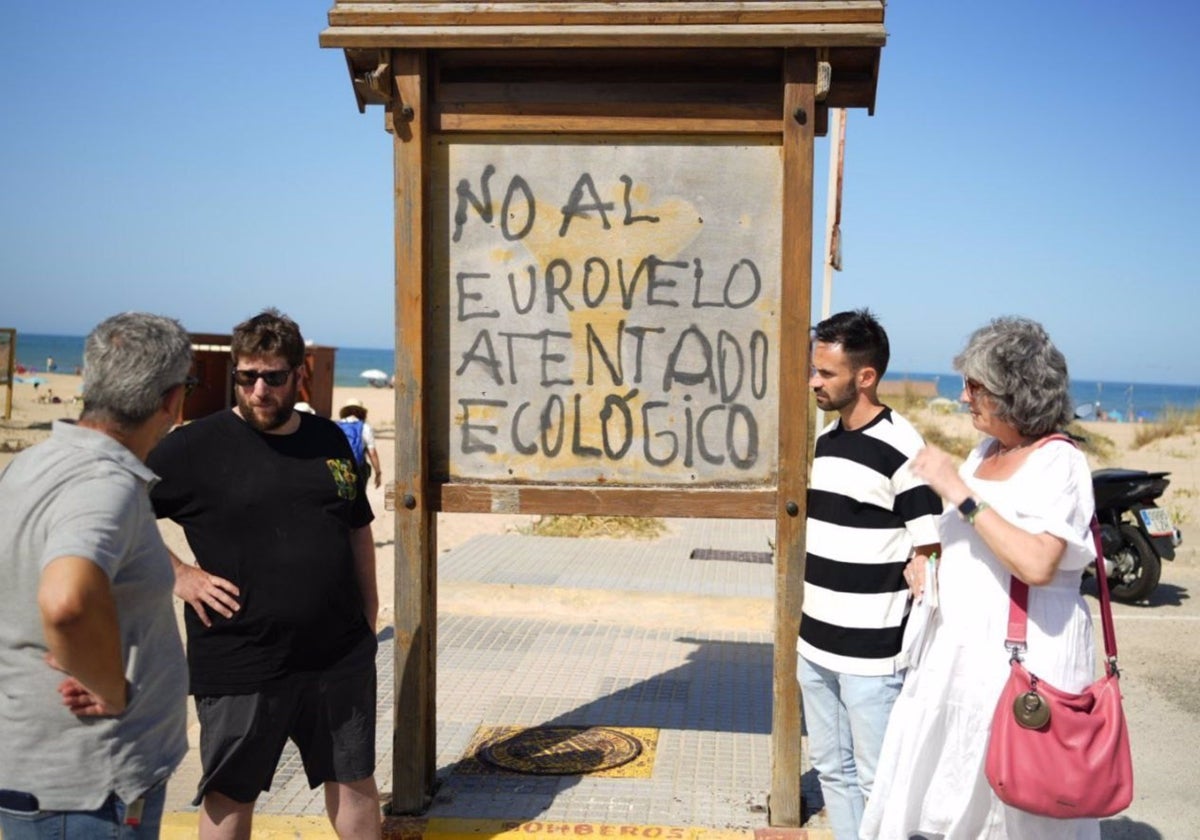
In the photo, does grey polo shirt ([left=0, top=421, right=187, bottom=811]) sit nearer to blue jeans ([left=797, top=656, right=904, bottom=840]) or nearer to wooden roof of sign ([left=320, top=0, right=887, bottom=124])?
blue jeans ([left=797, top=656, right=904, bottom=840])

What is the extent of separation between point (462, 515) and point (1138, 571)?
315 inches

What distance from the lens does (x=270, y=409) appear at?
3566mm

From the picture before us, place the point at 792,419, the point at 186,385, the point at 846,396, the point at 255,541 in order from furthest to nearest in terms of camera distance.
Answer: the point at 792,419, the point at 846,396, the point at 255,541, the point at 186,385

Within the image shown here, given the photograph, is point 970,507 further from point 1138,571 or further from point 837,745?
point 1138,571

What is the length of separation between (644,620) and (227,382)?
56.6ft

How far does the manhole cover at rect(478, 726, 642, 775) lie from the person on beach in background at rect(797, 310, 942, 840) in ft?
4.69

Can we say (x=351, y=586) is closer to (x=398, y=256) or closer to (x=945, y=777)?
(x=398, y=256)

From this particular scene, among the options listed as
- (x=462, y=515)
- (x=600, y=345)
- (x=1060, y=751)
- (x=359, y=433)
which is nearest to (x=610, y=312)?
(x=600, y=345)

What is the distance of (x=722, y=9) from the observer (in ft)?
13.6

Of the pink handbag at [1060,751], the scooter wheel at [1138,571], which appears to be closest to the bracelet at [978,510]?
the pink handbag at [1060,751]

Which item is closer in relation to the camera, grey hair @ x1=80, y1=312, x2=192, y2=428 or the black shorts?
grey hair @ x1=80, y1=312, x2=192, y2=428

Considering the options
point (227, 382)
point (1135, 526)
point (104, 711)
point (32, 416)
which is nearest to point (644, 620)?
point (1135, 526)

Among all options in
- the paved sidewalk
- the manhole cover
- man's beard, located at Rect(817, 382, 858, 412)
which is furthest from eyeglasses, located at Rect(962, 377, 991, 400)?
the manhole cover

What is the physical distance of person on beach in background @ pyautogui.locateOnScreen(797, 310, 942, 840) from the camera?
3580mm
